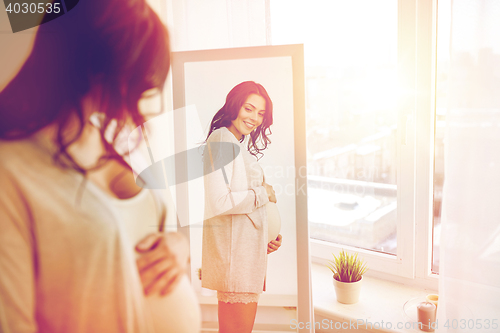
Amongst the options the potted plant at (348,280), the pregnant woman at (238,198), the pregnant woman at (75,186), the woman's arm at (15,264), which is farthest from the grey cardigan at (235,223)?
the woman's arm at (15,264)

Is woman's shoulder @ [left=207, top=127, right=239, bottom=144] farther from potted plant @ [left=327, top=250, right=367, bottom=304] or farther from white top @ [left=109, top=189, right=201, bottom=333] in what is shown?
potted plant @ [left=327, top=250, right=367, bottom=304]

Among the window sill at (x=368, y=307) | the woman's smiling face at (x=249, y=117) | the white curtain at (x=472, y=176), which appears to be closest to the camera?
the white curtain at (x=472, y=176)

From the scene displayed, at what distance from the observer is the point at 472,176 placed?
956 millimetres

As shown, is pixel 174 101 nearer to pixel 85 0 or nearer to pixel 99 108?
pixel 99 108

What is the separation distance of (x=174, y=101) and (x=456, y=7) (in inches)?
31.0

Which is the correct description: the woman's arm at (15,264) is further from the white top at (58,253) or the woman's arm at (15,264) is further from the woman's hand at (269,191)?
the woman's hand at (269,191)

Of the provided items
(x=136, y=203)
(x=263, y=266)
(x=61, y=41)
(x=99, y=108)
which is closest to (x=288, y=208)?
(x=263, y=266)

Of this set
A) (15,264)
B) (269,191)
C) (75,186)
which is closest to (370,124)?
(269,191)

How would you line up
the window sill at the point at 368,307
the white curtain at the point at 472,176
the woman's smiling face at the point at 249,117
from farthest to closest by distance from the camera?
the window sill at the point at 368,307 → the woman's smiling face at the point at 249,117 → the white curtain at the point at 472,176

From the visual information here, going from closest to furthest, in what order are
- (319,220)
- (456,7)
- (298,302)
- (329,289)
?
(456,7)
(298,302)
(329,289)
(319,220)

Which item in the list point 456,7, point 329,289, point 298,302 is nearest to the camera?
point 456,7

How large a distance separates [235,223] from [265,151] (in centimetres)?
22

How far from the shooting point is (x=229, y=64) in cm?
102

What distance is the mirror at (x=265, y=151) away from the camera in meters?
1.01
